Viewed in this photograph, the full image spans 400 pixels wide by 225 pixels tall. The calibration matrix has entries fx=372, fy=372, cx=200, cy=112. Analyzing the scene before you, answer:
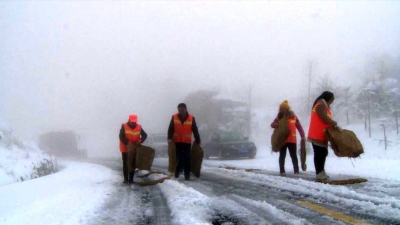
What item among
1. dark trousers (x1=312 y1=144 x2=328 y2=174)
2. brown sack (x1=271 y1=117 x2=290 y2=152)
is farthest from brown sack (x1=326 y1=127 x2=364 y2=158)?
brown sack (x1=271 y1=117 x2=290 y2=152)

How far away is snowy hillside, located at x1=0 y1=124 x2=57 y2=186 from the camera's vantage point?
1070 centimetres

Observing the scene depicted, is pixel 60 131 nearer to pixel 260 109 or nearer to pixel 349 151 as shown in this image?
pixel 349 151

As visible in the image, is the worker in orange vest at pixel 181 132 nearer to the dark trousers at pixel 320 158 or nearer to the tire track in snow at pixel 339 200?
the tire track in snow at pixel 339 200

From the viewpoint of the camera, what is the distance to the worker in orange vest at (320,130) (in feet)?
21.2

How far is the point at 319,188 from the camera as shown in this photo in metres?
5.21

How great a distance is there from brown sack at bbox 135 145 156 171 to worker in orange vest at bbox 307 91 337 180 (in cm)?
363

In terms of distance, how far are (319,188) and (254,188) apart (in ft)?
3.42

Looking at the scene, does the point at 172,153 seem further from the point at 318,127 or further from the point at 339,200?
the point at 339,200

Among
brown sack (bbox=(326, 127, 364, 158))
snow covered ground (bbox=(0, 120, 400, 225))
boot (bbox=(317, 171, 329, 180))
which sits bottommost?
snow covered ground (bbox=(0, 120, 400, 225))


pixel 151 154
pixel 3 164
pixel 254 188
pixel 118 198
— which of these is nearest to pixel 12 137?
pixel 3 164

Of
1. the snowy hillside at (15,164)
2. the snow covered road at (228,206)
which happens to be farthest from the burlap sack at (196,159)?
the snowy hillside at (15,164)

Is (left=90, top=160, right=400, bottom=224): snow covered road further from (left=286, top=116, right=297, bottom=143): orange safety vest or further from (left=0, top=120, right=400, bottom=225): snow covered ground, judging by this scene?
(left=286, top=116, right=297, bottom=143): orange safety vest

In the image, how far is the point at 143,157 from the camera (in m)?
8.34

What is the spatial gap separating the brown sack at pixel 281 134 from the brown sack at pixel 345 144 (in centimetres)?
172
